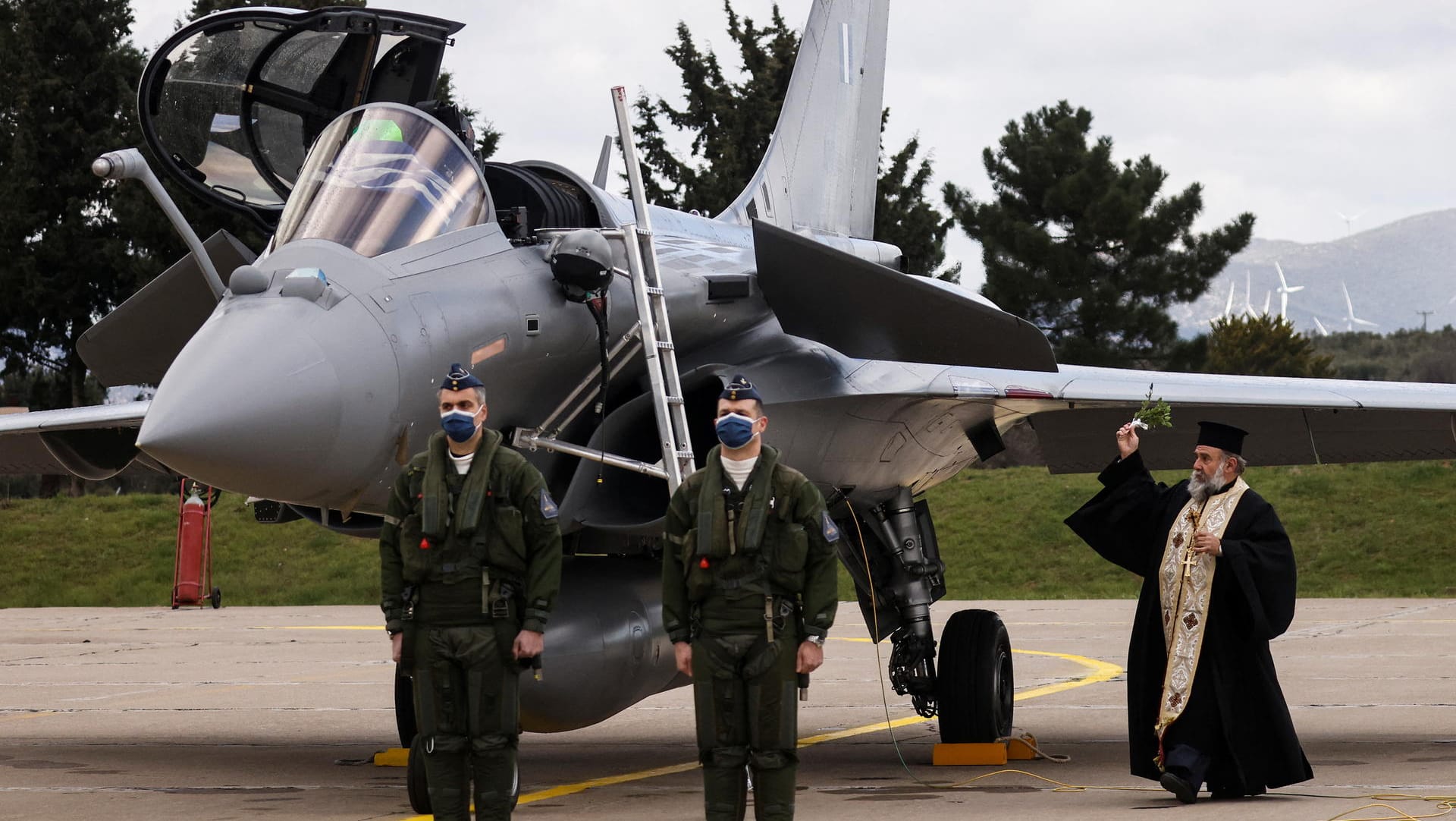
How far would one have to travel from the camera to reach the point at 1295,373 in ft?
178

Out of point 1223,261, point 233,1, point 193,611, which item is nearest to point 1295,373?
point 1223,261

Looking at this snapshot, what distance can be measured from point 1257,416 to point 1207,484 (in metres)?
3.32

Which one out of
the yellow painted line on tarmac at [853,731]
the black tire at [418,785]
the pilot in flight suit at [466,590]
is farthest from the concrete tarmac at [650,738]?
the pilot in flight suit at [466,590]

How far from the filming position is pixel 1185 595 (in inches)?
297

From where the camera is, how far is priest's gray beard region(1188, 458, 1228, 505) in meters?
7.59

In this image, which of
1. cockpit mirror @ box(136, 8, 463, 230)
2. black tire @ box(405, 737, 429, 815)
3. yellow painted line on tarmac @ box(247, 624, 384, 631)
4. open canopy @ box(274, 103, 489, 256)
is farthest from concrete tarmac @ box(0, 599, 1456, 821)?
cockpit mirror @ box(136, 8, 463, 230)

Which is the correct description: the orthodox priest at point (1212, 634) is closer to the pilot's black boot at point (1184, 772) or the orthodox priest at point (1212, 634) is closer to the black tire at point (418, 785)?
the pilot's black boot at point (1184, 772)

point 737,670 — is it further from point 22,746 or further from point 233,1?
point 233,1

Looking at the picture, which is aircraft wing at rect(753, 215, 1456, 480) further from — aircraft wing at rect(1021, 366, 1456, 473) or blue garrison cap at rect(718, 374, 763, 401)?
blue garrison cap at rect(718, 374, 763, 401)

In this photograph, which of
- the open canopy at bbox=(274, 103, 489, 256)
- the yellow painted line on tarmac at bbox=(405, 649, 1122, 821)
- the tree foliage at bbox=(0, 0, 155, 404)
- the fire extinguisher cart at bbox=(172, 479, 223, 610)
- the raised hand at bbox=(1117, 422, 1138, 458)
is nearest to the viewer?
the open canopy at bbox=(274, 103, 489, 256)

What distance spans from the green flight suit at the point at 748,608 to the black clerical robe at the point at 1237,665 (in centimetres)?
210

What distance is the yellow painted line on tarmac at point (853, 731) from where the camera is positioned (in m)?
8.62

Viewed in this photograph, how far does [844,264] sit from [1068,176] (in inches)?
1450

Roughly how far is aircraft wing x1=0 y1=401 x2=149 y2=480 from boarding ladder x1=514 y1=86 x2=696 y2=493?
312cm
